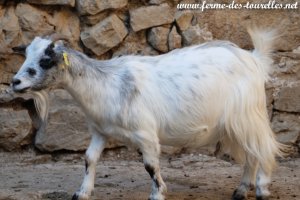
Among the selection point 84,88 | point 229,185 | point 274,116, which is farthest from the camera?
point 274,116

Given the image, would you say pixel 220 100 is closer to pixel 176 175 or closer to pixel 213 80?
pixel 213 80

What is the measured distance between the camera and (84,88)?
4.62 m

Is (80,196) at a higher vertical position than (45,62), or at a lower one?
lower

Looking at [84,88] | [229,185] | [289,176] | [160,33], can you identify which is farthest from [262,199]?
[160,33]

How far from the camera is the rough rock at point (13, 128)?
19.8 ft

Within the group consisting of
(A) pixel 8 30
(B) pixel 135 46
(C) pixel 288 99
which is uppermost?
(A) pixel 8 30

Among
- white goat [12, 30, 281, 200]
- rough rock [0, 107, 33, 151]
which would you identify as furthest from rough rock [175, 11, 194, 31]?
rough rock [0, 107, 33, 151]

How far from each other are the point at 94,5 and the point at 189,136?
1.81m

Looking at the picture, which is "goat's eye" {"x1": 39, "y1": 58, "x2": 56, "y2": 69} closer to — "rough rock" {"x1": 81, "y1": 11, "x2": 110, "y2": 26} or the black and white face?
the black and white face

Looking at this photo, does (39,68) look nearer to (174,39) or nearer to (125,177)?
(125,177)

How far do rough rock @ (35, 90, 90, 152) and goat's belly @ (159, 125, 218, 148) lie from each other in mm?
1468

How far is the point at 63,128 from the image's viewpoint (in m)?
6.11

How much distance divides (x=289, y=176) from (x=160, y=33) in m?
1.67

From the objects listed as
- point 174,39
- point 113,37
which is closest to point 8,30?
point 113,37
